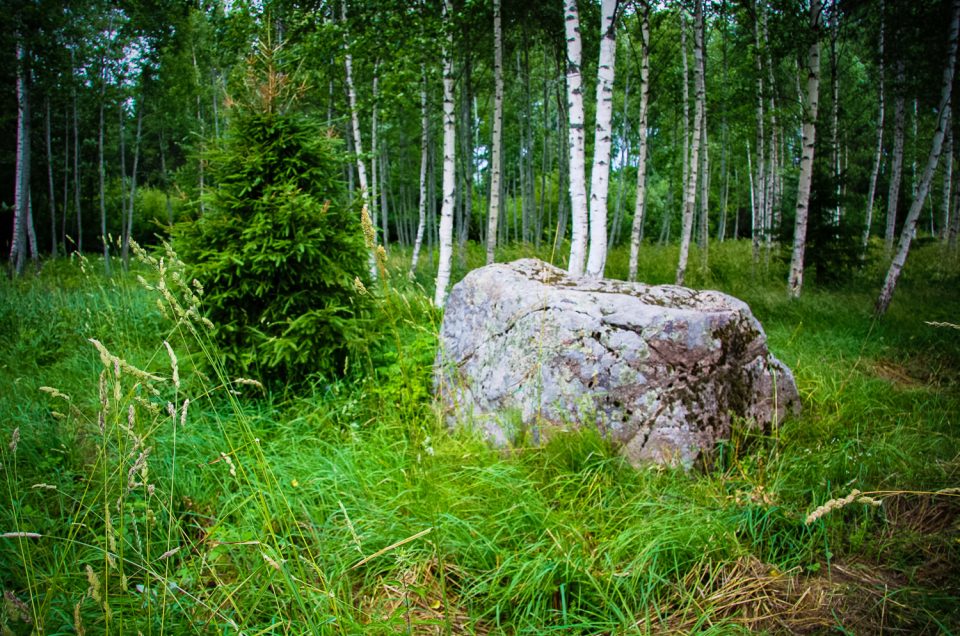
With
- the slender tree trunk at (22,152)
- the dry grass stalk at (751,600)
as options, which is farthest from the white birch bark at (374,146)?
the slender tree trunk at (22,152)

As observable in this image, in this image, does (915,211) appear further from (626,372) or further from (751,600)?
(751,600)

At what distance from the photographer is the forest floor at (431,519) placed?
1.75 meters

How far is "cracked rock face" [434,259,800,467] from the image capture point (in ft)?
10.8

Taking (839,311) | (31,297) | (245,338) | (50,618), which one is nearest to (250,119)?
(245,338)

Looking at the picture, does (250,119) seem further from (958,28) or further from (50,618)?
(958,28)

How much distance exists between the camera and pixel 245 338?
4215mm

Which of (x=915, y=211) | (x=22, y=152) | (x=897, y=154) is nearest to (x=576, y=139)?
(x=915, y=211)

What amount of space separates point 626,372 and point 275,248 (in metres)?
3.03

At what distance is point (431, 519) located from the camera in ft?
4.75

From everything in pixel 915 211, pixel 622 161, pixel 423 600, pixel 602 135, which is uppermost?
pixel 622 161

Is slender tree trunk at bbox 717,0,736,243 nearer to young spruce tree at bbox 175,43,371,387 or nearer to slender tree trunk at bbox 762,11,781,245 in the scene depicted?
slender tree trunk at bbox 762,11,781,245

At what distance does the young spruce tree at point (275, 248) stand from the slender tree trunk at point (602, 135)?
3939mm

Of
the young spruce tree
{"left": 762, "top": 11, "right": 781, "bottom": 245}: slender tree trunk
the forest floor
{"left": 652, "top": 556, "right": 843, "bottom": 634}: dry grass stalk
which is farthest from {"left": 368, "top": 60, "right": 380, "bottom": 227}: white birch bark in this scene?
{"left": 762, "top": 11, "right": 781, "bottom": 245}: slender tree trunk

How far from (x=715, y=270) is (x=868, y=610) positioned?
11.5 m
